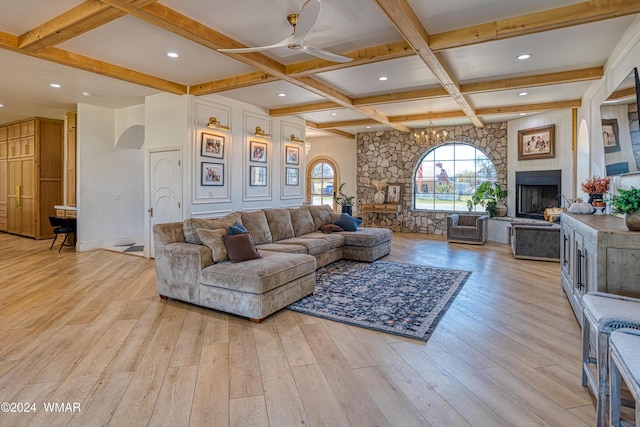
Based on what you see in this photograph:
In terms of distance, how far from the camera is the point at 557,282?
4820 mm

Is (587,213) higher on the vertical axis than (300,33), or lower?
lower

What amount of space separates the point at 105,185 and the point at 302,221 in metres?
4.38

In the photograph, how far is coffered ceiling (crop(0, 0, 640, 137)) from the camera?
3.28 metres

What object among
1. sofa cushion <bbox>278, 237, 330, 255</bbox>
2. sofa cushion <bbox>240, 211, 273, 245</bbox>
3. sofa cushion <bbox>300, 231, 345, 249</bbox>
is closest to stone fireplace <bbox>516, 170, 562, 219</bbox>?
sofa cushion <bbox>300, 231, 345, 249</bbox>

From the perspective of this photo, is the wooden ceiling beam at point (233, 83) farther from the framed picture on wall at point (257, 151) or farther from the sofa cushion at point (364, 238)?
the sofa cushion at point (364, 238)

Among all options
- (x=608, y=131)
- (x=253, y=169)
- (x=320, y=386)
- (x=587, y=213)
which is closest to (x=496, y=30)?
(x=608, y=131)

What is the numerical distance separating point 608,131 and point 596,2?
1.49m

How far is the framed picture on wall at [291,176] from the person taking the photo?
812cm

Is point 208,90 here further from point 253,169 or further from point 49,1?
point 49,1

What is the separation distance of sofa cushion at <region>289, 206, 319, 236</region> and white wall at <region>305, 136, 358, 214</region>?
4.70m

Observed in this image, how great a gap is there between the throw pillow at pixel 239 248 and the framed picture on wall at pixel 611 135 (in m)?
3.94

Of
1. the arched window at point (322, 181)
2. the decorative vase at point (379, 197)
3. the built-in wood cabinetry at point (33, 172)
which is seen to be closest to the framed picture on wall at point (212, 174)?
the built-in wood cabinetry at point (33, 172)

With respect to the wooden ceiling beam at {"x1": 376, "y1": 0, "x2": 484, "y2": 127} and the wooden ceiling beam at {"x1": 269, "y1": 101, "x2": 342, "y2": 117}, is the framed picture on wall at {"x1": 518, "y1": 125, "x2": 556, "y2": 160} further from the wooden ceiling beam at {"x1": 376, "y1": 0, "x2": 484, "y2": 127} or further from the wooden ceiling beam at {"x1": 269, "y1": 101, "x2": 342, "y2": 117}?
the wooden ceiling beam at {"x1": 269, "y1": 101, "x2": 342, "y2": 117}

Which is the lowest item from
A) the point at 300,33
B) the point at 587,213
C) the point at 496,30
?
the point at 587,213
